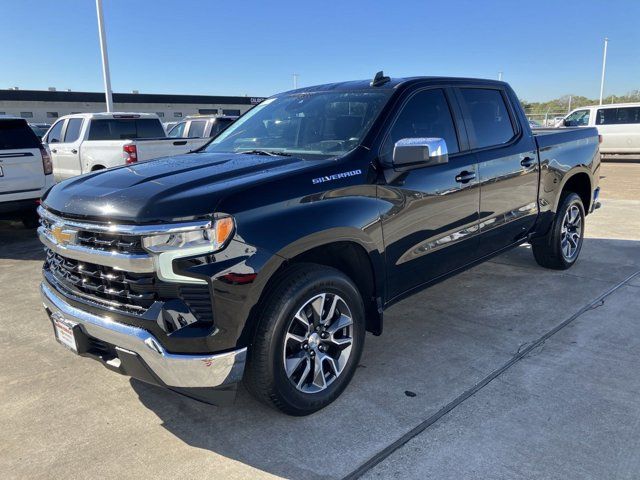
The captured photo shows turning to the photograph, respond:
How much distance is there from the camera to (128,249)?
2615 millimetres

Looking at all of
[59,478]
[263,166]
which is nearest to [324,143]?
[263,166]

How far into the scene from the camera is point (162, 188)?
279 cm

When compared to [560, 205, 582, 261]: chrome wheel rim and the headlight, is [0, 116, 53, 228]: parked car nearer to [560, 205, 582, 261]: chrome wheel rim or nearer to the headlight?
the headlight

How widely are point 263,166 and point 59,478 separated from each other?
1974mm

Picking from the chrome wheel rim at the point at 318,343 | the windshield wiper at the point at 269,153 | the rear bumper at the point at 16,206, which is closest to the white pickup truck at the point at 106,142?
the rear bumper at the point at 16,206

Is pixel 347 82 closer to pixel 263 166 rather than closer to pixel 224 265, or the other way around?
pixel 263 166

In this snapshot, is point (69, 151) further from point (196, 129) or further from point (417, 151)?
point (417, 151)

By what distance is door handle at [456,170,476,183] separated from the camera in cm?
402

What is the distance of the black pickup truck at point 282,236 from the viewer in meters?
2.57

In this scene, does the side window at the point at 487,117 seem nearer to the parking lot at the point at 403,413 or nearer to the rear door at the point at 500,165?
the rear door at the point at 500,165

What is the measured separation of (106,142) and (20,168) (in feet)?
8.10

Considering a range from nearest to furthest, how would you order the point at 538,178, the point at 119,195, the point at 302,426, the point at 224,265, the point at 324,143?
the point at 224,265 → the point at 119,195 → the point at 302,426 → the point at 324,143 → the point at 538,178

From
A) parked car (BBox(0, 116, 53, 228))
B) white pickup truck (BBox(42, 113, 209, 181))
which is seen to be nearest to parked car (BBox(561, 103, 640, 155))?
white pickup truck (BBox(42, 113, 209, 181))

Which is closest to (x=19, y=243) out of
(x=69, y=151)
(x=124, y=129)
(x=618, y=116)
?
(x=69, y=151)
